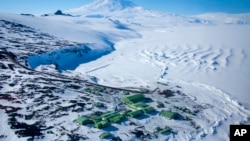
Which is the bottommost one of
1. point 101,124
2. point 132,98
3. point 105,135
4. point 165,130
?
point 165,130

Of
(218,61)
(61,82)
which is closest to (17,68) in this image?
(61,82)

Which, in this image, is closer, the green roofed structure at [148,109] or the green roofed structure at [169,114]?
the green roofed structure at [169,114]

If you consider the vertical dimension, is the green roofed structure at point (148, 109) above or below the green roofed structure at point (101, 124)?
below

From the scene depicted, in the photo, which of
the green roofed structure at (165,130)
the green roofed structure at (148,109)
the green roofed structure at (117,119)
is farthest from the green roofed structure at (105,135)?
the green roofed structure at (148,109)

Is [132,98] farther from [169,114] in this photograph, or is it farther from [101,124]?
[101,124]

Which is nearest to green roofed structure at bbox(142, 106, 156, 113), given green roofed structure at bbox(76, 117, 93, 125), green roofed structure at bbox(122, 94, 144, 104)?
green roofed structure at bbox(122, 94, 144, 104)

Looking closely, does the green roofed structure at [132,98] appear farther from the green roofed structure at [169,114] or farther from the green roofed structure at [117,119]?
the green roofed structure at [117,119]

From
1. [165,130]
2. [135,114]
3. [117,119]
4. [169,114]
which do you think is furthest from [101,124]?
[169,114]

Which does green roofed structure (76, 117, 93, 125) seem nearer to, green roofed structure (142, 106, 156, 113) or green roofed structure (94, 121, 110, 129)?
green roofed structure (94, 121, 110, 129)
